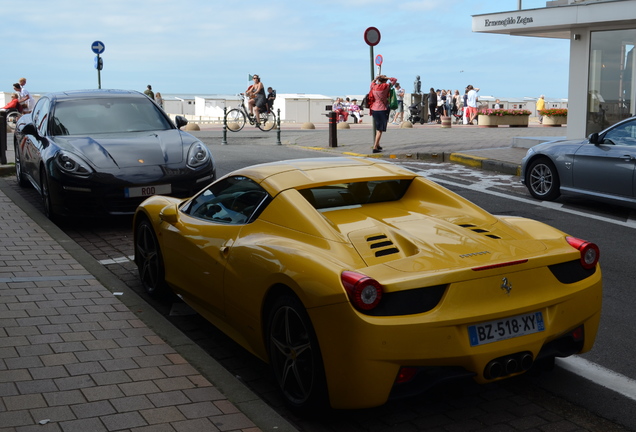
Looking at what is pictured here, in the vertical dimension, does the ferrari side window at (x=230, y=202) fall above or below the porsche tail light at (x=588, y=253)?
above

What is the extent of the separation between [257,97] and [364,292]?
24846 mm

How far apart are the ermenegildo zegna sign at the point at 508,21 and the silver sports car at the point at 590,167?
8.86 m

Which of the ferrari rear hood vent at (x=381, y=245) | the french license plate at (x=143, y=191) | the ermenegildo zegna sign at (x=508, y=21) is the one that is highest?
the ermenegildo zegna sign at (x=508, y=21)

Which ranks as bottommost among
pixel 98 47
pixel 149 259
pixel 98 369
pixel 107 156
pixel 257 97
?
pixel 98 369

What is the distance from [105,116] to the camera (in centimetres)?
1044

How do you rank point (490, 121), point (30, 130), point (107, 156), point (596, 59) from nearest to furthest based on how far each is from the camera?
point (107, 156), point (30, 130), point (596, 59), point (490, 121)

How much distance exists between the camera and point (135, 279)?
23.1 feet

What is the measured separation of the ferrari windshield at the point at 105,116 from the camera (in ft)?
33.4

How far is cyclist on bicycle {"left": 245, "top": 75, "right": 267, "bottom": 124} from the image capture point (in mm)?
28016

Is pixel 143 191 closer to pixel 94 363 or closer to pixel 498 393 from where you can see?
pixel 94 363

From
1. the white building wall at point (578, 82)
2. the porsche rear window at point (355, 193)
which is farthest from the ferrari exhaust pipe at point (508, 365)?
the white building wall at point (578, 82)

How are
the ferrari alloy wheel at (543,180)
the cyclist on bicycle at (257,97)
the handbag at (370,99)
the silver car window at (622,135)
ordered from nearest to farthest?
the silver car window at (622,135), the ferrari alloy wheel at (543,180), the handbag at (370,99), the cyclist on bicycle at (257,97)

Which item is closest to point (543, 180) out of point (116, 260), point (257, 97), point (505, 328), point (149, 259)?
point (116, 260)

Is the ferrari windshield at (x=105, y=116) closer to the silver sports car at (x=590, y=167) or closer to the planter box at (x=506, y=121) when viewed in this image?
the silver sports car at (x=590, y=167)
